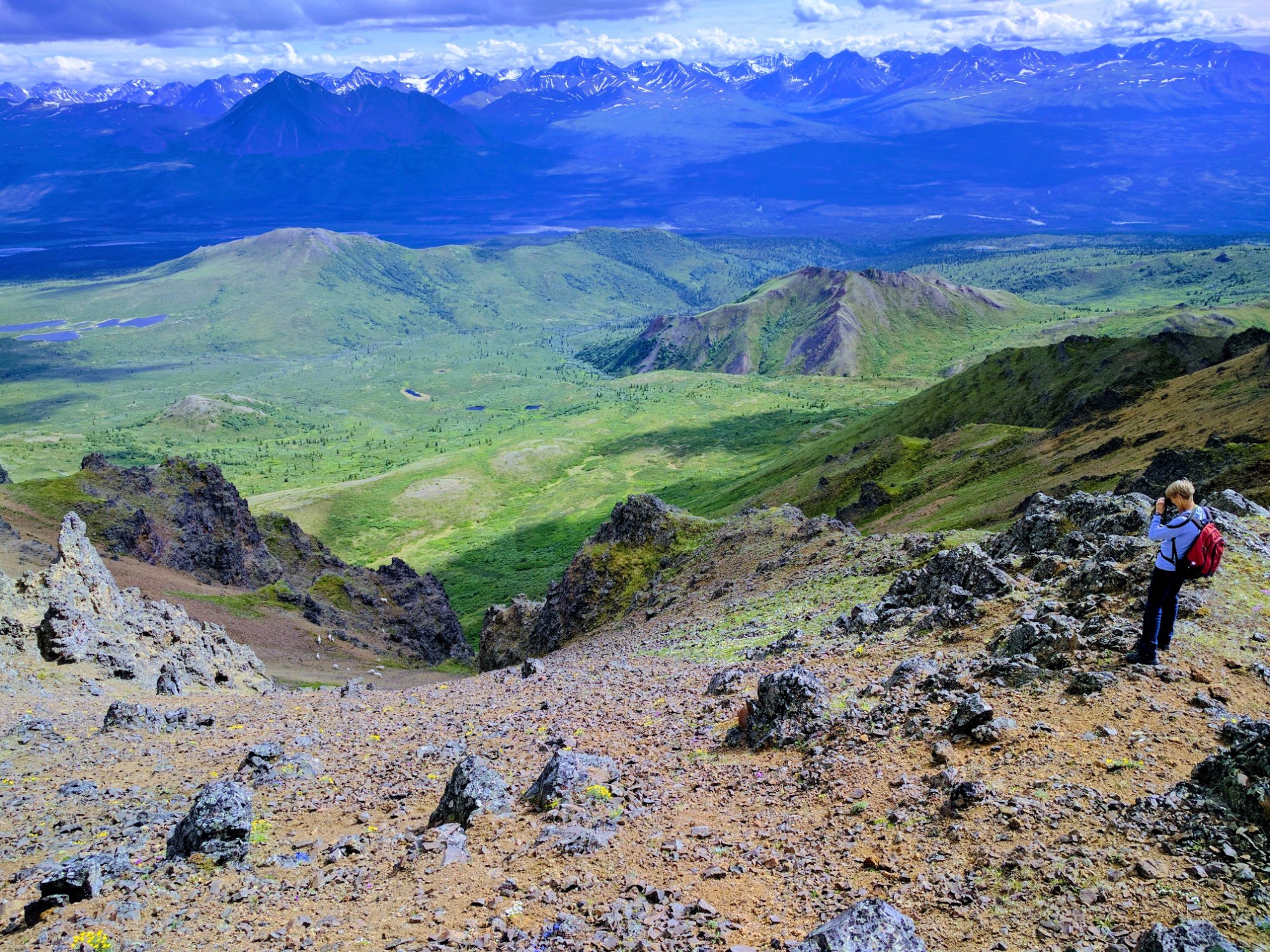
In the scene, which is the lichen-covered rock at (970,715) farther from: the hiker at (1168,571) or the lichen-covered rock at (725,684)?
the lichen-covered rock at (725,684)

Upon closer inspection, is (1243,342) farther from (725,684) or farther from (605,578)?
(725,684)

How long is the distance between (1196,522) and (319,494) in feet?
580

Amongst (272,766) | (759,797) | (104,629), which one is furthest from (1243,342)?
(104,629)

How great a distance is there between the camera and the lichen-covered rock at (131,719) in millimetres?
25609

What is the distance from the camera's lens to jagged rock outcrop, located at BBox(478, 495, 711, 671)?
5769cm

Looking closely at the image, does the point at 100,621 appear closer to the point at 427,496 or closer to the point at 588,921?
the point at 588,921

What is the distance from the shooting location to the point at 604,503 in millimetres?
176875

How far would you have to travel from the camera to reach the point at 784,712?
17922 millimetres

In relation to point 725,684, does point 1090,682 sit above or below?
above

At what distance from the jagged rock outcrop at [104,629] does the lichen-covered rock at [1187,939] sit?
37.9m

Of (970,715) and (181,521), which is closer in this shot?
(970,715)

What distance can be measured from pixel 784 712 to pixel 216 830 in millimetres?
11614

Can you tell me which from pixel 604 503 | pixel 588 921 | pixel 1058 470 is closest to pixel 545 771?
pixel 588 921

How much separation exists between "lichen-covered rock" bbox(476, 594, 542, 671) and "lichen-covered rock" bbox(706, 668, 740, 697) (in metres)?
39.2
